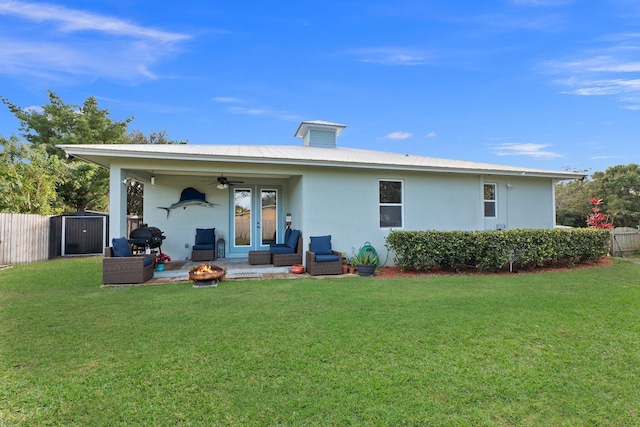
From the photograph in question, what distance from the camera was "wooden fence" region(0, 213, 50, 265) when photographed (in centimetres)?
993

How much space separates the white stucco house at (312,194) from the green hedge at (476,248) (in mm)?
1243

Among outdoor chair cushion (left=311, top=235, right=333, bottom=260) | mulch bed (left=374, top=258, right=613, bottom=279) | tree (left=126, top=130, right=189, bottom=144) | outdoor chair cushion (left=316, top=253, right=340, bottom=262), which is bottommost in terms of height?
mulch bed (left=374, top=258, right=613, bottom=279)

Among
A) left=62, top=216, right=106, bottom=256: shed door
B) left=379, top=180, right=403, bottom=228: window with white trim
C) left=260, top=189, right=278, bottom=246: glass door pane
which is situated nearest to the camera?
left=379, top=180, right=403, bottom=228: window with white trim

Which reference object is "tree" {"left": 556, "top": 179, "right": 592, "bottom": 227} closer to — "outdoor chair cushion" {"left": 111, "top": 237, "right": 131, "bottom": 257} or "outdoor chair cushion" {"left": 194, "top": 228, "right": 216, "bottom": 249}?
A: "outdoor chair cushion" {"left": 194, "top": 228, "right": 216, "bottom": 249}

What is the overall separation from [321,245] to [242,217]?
12.6 ft

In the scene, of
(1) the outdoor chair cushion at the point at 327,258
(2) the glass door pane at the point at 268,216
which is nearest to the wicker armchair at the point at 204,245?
(2) the glass door pane at the point at 268,216

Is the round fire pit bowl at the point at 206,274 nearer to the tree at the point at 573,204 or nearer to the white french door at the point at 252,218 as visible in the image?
the white french door at the point at 252,218

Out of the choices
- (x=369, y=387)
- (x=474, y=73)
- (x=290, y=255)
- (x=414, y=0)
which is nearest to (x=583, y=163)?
(x=474, y=73)

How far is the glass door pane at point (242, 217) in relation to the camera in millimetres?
10969

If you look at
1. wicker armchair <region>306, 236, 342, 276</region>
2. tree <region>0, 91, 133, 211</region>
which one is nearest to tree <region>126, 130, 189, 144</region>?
tree <region>0, 91, 133, 211</region>

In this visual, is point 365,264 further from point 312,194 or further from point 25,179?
point 25,179

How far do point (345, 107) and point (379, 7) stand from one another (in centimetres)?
562

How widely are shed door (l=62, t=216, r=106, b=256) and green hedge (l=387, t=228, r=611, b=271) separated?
1153 centimetres

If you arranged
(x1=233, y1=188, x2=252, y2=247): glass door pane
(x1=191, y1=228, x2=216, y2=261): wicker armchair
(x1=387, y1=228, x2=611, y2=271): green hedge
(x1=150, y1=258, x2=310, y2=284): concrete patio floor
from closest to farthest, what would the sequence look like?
(x1=150, y1=258, x2=310, y2=284): concrete patio floor
(x1=387, y1=228, x2=611, y2=271): green hedge
(x1=191, y1=228, x2=216, y2=261): wicker armchair
(x1=233, y1=188, x2=252, y2=247): glass door pane
